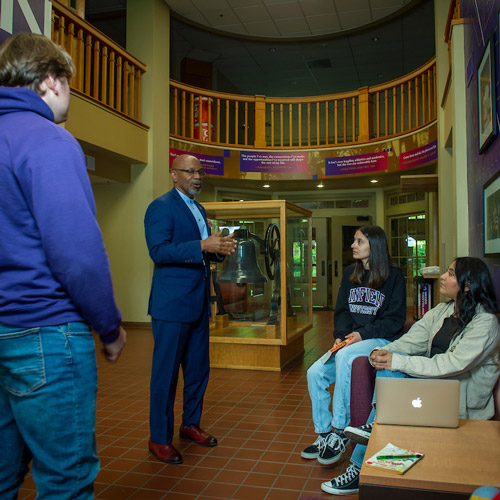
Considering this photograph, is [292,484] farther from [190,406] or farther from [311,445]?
[190,406]

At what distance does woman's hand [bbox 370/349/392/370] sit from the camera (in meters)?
2.25

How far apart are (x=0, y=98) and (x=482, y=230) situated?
2762 millimetres

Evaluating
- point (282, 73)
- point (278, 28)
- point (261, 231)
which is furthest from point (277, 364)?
point (282, 73)

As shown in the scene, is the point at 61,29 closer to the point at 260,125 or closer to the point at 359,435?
the point at 260,125

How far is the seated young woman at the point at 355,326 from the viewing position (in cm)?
255

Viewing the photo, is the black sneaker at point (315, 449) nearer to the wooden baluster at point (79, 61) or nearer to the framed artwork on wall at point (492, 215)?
the framed artwork on wall at point (492, 215)

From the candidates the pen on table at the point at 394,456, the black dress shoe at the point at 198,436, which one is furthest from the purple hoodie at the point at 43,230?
the black dress shoe at the point at 198,436

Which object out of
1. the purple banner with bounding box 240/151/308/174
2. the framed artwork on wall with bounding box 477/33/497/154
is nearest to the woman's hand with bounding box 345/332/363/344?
the framed artwork on wall with bounding box 477/33/497/154

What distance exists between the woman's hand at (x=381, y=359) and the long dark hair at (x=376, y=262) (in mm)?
648

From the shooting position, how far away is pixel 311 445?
2.75 meters

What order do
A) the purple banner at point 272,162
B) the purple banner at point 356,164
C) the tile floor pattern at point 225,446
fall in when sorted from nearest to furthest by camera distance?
1. the tile floor pattern at point 225,446
2. the purple banner at point 356,164
3. the purple banner at point 272,162

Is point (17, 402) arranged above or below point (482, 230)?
below

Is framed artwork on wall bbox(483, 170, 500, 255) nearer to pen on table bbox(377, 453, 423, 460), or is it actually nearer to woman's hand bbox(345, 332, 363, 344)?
woman's hand bbox(345, 332, 363, 344)

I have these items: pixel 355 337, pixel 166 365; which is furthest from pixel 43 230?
pixel 355 337
